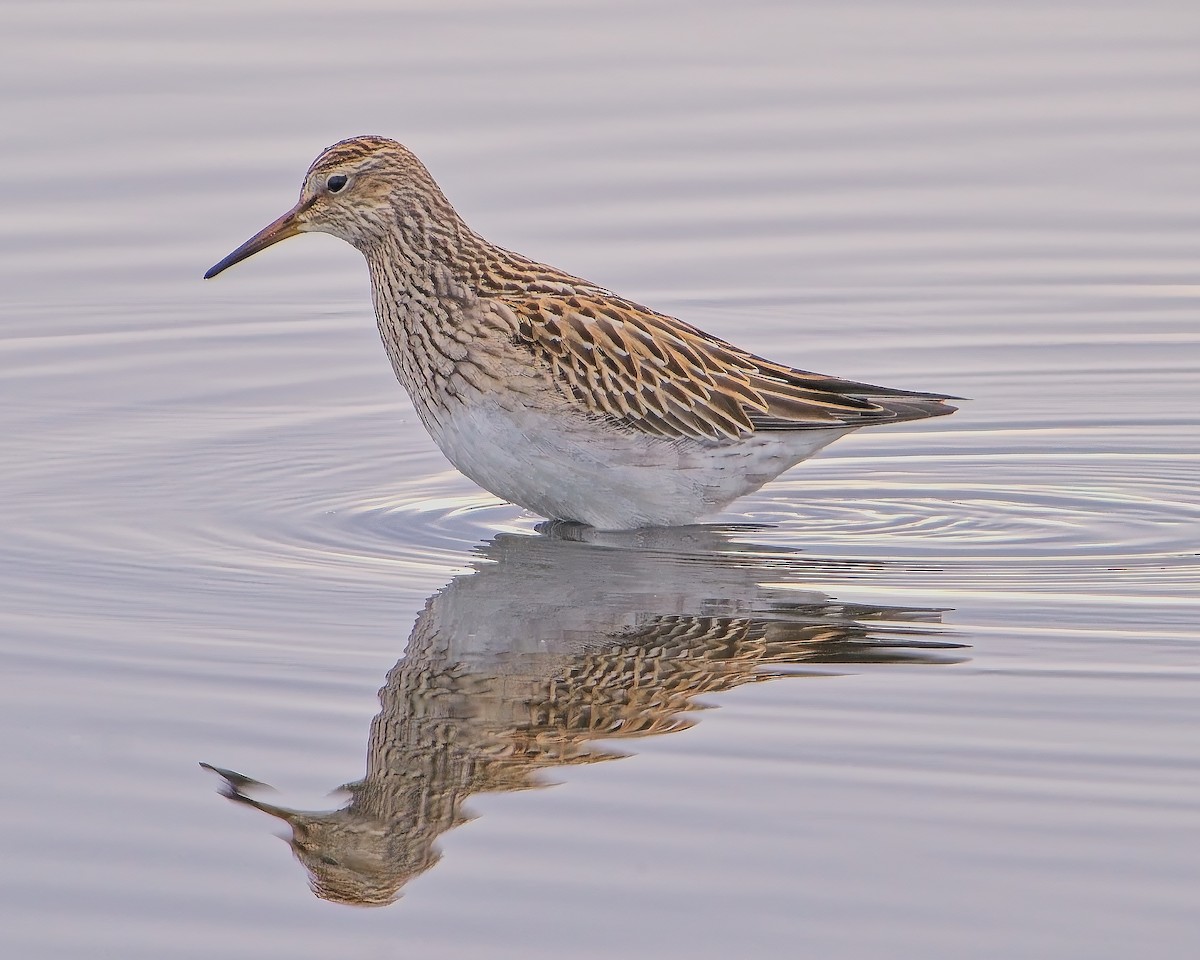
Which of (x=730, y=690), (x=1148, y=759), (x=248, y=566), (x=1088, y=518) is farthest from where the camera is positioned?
(x=1088, y=518)

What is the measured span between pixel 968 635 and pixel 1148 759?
139 cm

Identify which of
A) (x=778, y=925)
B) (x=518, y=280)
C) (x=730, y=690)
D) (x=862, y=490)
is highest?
(x=518, y=280)

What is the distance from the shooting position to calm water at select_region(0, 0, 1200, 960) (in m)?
6.89

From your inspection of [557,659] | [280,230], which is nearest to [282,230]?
[280,230]

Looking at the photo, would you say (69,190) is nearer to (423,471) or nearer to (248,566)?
(423,471)

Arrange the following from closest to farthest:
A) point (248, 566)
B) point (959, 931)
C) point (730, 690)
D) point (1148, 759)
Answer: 1. point (959, 931)
2. point (1148, 759)
3. point (730, 690)
4. point (248, 566)

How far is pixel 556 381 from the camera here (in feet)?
34.2

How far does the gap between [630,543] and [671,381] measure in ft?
2.69

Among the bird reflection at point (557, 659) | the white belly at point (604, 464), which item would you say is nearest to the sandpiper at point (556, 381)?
the white belly at point (604, 464)

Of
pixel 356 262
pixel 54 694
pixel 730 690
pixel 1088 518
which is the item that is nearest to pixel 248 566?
pixel 54 694

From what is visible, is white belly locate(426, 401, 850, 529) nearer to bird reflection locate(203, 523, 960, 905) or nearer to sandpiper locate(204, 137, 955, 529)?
sandpiper locate(204, 137, 955, 529)

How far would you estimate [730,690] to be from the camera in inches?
328

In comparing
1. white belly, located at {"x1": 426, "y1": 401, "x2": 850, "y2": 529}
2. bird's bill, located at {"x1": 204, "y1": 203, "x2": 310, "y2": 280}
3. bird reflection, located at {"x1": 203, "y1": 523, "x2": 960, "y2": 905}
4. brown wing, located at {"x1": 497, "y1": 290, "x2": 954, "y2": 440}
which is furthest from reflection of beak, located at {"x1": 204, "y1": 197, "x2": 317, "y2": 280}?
bird reflection, located at {"x1": 203, "y1": 523, "x2": 960, "y2": 905}

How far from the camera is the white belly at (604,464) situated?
33.8ft
